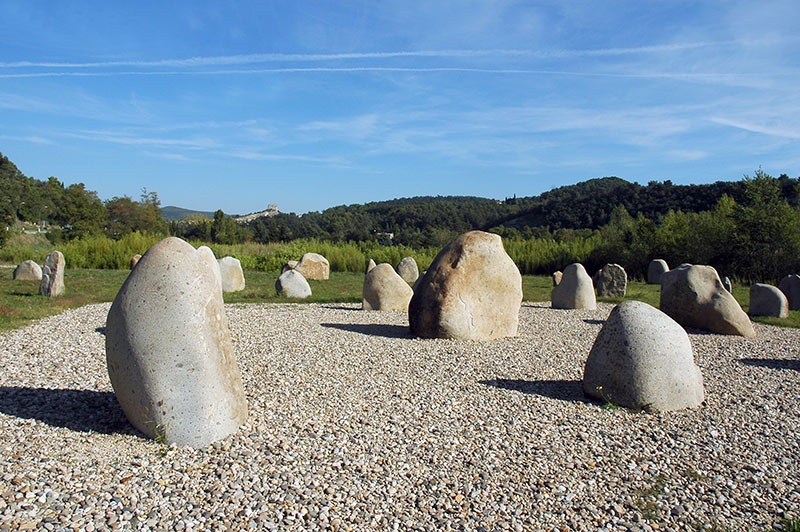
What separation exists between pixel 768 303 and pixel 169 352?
1278 centimetres

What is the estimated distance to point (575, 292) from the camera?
13062mm

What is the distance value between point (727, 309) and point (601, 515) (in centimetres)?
786

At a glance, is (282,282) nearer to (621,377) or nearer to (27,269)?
(27,269)

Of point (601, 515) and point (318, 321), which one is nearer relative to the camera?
point (601, 515)

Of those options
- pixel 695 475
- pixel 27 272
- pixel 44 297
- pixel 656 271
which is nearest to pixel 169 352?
pixel 695 475

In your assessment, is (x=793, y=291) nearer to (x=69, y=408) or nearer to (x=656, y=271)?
(x=656, y=271)

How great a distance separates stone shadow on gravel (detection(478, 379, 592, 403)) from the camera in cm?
573

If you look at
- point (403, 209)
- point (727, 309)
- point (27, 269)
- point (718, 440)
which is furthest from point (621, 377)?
point (403, 209)

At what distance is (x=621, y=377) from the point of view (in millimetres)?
5344

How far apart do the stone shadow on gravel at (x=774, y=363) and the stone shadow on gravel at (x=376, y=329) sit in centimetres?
479

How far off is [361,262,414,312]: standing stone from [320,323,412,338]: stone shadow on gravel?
6.74ft

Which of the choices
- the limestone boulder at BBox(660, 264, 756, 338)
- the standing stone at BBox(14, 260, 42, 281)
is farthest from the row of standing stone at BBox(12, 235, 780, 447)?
the standing stone at BBox(14, 260, 42, 281)

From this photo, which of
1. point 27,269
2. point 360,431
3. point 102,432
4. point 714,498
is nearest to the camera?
point 714,498

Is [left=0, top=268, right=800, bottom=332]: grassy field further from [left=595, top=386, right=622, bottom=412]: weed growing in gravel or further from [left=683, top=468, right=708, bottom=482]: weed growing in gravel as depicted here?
[left=683, top=468, right=708, bottom=482]: weed growing in gravel
